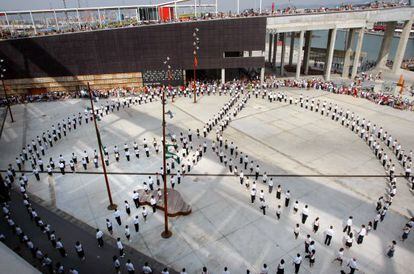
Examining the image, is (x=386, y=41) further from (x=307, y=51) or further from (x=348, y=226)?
(x=348, y=226)

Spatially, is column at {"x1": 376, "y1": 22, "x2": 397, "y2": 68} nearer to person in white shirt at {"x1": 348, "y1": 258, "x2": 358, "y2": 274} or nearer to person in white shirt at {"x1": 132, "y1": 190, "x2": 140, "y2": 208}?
person in white shirt at {"x1": 348, "y1": 258, "x2": 358, "y2": 274}

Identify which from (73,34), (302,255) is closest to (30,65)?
(73,34)

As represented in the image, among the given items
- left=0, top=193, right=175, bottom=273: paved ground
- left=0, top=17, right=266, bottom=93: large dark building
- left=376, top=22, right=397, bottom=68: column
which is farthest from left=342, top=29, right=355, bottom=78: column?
left=0, top=193, right=175, bottom=273: paved ground

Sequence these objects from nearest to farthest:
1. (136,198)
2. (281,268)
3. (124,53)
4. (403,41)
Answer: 1. (281,268)
2. (136,198)
3. (124,53)
4. (403,41)

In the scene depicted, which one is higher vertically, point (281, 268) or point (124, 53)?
point (124, 53)

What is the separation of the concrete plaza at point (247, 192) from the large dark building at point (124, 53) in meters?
10.7

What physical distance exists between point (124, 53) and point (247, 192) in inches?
1337

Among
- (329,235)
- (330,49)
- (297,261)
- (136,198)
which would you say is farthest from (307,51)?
(297,261)

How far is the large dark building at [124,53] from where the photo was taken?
44.0 m

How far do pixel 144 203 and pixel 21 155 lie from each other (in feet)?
47.9

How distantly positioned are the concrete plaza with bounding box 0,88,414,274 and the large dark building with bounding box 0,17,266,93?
10665mm

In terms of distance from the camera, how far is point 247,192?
20.9 metres

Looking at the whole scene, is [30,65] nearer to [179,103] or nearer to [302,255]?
[179,103]

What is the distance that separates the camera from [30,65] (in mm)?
44281
